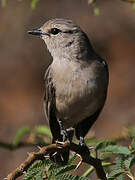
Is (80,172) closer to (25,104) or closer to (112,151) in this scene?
(25,104)

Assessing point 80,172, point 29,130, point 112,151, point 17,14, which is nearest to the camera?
point 112,151

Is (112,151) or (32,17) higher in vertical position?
(112,151)

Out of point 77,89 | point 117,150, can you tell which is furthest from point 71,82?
point 117,150

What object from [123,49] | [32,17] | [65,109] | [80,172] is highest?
[65,109]

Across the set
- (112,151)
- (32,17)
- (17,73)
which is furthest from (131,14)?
(112,151)

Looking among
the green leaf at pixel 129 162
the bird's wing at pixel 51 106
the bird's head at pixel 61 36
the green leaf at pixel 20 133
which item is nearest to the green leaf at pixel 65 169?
the green leaf at pixel 129 162

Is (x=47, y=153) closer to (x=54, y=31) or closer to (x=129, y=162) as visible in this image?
(x=129, y=162)

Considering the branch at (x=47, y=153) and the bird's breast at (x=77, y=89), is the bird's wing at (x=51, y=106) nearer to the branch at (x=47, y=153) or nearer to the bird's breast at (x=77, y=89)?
the bird's breast at (x=77, y=89)
